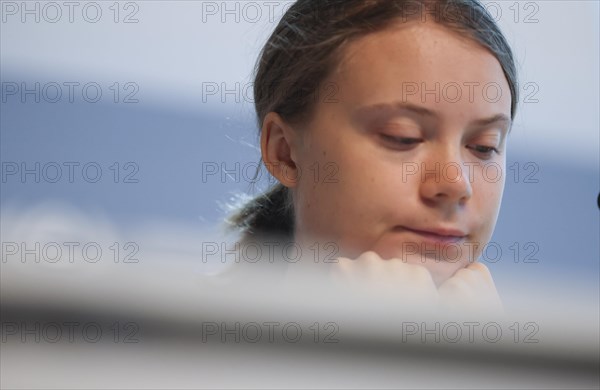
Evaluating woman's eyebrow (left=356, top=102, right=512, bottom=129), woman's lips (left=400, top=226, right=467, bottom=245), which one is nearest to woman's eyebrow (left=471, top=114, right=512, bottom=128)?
woman's eyebrow (left=356, top=102, right=512, bottom=129)

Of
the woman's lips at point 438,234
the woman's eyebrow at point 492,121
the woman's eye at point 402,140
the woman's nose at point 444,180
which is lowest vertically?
the woman's lips at point 438,234

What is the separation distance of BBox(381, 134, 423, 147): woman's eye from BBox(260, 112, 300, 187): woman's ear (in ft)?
0.39

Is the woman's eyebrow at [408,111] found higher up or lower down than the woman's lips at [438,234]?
higher up

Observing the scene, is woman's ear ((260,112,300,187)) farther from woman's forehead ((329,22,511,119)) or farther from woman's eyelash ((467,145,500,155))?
woman's eyelash ((467,145,500,155))

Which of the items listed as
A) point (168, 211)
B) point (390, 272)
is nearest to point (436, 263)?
point (390, 272)

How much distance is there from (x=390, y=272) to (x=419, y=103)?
0.57ft

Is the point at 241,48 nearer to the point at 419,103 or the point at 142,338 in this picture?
the point at 419,103

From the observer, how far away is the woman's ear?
89 cm

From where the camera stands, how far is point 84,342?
0.64 metres

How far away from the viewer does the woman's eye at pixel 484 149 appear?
2.74 feet

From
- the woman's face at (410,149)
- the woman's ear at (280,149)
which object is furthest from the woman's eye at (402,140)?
the woman's ear at (280,149)

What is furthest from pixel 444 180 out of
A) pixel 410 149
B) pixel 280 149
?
pixel 280 149

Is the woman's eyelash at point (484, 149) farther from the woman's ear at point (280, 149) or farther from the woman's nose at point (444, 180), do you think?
the woman's ear at point (280, 149)

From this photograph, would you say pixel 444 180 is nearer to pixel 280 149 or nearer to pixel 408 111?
pixel 408 111
